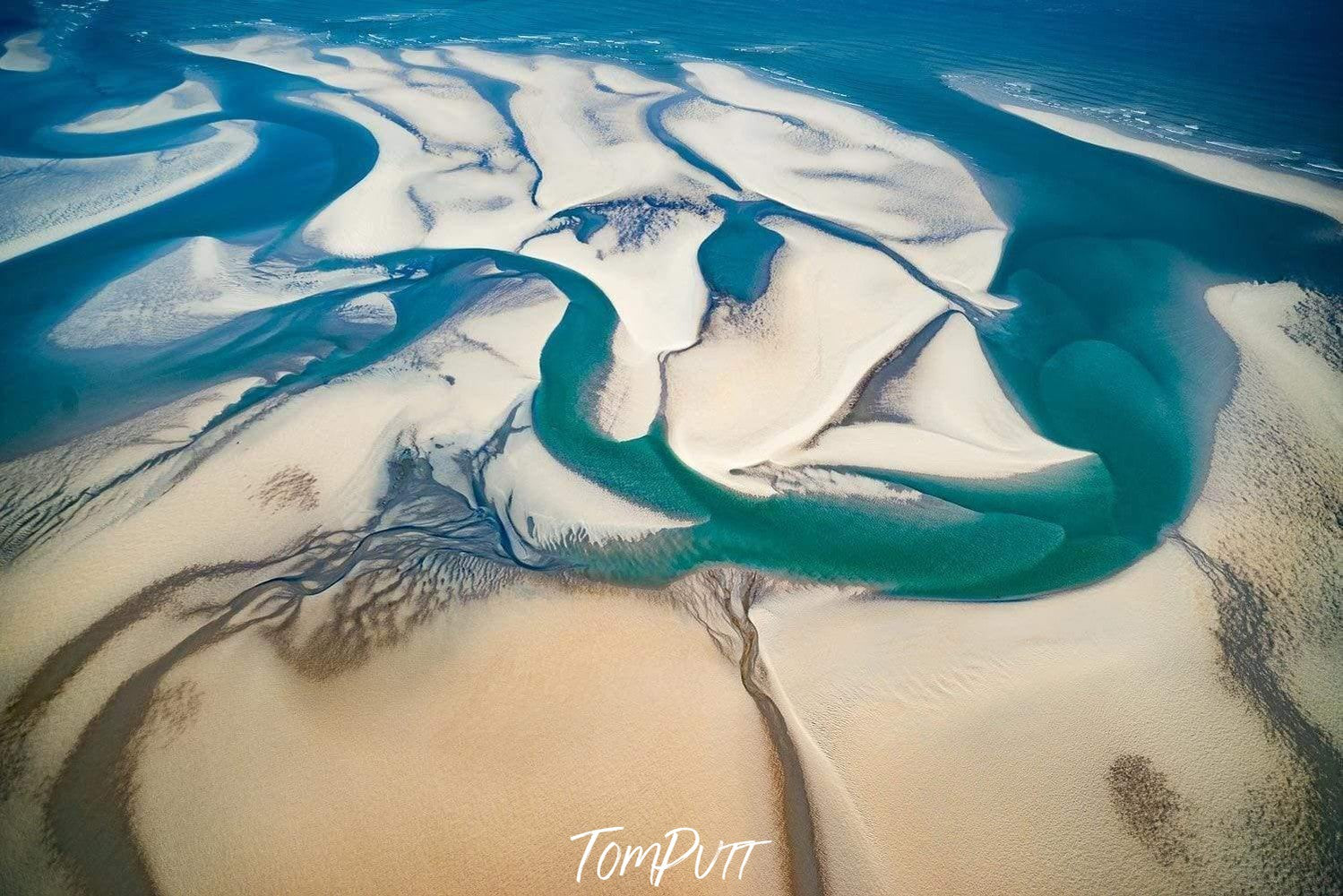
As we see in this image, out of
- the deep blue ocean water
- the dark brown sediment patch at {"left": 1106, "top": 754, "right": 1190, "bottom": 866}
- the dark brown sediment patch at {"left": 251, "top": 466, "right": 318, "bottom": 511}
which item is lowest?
the dark brown sediment patch at {"left": 1106, "top": 754, "right": 1190, "bottom": 866}

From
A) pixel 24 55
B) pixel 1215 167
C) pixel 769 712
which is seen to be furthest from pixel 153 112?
pixel 1215 167

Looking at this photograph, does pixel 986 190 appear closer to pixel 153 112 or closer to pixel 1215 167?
pixel 1215 167

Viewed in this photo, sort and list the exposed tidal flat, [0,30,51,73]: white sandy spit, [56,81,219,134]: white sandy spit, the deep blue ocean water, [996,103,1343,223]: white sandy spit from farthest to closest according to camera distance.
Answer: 1. [0,30,51,73]: white sandy spit
2. [56,81,219,134]: white sandy spit
3. [996,103,1343,223]: white sandy spit
4. the deep blue ocean water
5. the exposed tidal flat

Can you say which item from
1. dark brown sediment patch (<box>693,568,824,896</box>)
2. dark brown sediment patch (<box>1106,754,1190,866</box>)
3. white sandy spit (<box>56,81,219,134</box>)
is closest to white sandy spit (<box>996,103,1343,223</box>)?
dark brown sediment patch (<box>1106,754,1190,866</box>)

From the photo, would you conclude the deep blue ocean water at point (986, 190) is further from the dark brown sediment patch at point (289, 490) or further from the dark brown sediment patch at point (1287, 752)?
the dark brown sediment patch at point (289, 490)

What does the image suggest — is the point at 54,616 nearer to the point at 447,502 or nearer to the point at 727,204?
the point at 447,502

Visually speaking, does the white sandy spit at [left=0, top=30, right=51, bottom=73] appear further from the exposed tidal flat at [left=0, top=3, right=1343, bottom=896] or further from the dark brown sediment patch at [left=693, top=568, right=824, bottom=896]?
the dark brown sediment patch at [left=693, top=568, right=824, bottom=896]
